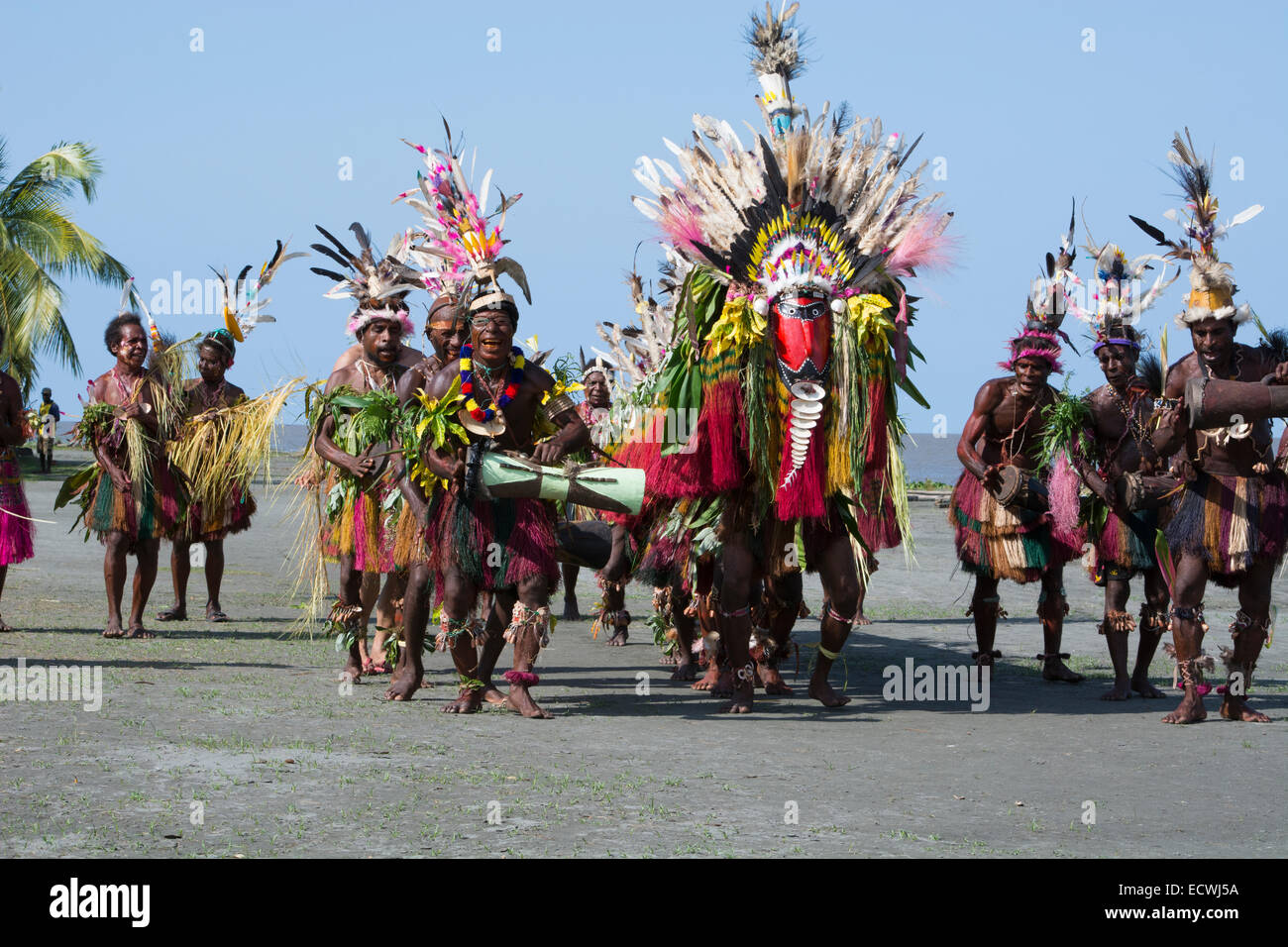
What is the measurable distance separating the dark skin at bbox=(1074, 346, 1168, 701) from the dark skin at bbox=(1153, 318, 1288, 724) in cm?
77

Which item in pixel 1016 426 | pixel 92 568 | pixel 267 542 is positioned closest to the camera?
pixel 1016 426

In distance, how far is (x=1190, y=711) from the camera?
7062mm

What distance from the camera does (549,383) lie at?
23.4ft

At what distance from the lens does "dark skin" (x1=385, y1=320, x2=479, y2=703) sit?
7.28 metres

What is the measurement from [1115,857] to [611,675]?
4.68 metres

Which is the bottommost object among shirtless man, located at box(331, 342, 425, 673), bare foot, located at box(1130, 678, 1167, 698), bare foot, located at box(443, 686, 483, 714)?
bare foot, located at box(1130, 678, 1167, 698)

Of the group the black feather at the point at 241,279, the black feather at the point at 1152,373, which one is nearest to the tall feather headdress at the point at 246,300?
the black feather at the point at 241,279

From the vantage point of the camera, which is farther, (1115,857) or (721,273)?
(721,273)

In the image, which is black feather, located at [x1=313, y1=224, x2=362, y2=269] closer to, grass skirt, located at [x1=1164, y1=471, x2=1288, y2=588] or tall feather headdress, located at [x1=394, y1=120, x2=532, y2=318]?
tall feather headdress, located at [x1=394, y1=120, x2=532, y2=318]

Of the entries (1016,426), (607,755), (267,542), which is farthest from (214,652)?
(267,542)

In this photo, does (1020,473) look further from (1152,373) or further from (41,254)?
(41,254)

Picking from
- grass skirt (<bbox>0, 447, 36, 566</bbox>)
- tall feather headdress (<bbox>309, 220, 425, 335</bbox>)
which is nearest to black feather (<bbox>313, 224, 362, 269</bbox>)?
tall feather headdress (<bbox>309, 220, 425, 335</bbox>)

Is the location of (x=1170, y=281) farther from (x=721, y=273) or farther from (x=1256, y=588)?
(x=721, y=273)

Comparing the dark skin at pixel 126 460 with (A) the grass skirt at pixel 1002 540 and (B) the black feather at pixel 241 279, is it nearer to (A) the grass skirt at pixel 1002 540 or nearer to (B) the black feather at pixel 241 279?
(B) the black feather at pixel 241 279
